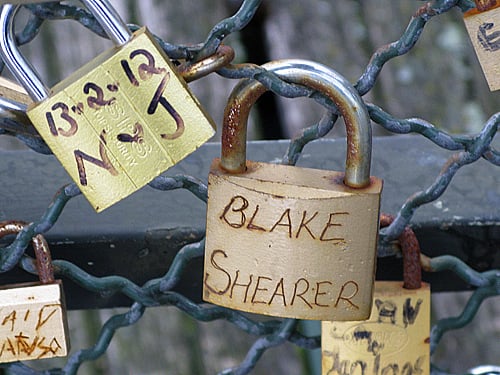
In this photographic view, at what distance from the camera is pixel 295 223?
0.73 meters

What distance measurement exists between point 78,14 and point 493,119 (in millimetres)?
348

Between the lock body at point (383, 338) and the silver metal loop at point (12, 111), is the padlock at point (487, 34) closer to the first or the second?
the lock body at point (383, 338)

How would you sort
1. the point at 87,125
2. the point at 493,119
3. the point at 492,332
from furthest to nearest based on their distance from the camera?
the point at 492,332 < the point at 493,119 < the point at 87,125

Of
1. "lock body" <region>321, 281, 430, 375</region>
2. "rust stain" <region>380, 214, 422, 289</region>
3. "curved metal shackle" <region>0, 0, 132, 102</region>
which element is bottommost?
"lock body" <region>321, 281, 430, 375</region>

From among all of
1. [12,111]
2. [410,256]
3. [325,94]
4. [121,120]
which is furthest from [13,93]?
[410,256]

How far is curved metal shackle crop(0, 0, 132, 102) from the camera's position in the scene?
69 centimetres

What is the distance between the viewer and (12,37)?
2.45ft

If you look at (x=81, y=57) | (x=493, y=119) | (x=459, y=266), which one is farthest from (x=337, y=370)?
(x=81, y=57)

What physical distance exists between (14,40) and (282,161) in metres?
0.24

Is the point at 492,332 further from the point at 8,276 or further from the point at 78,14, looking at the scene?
the point at 78,14

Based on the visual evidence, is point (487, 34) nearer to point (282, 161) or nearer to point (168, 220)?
point (282, 161)

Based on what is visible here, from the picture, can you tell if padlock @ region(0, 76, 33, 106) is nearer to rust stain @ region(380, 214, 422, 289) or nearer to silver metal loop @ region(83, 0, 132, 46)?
silver metal loop @ region(83, 0, 132, 46)

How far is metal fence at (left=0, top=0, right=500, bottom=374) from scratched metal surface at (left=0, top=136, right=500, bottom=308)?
2cm

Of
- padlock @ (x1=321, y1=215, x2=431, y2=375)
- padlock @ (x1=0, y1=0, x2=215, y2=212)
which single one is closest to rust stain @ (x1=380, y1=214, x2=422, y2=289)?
padlock @ (x1=321, y1=215, x2=431, y2=375)
